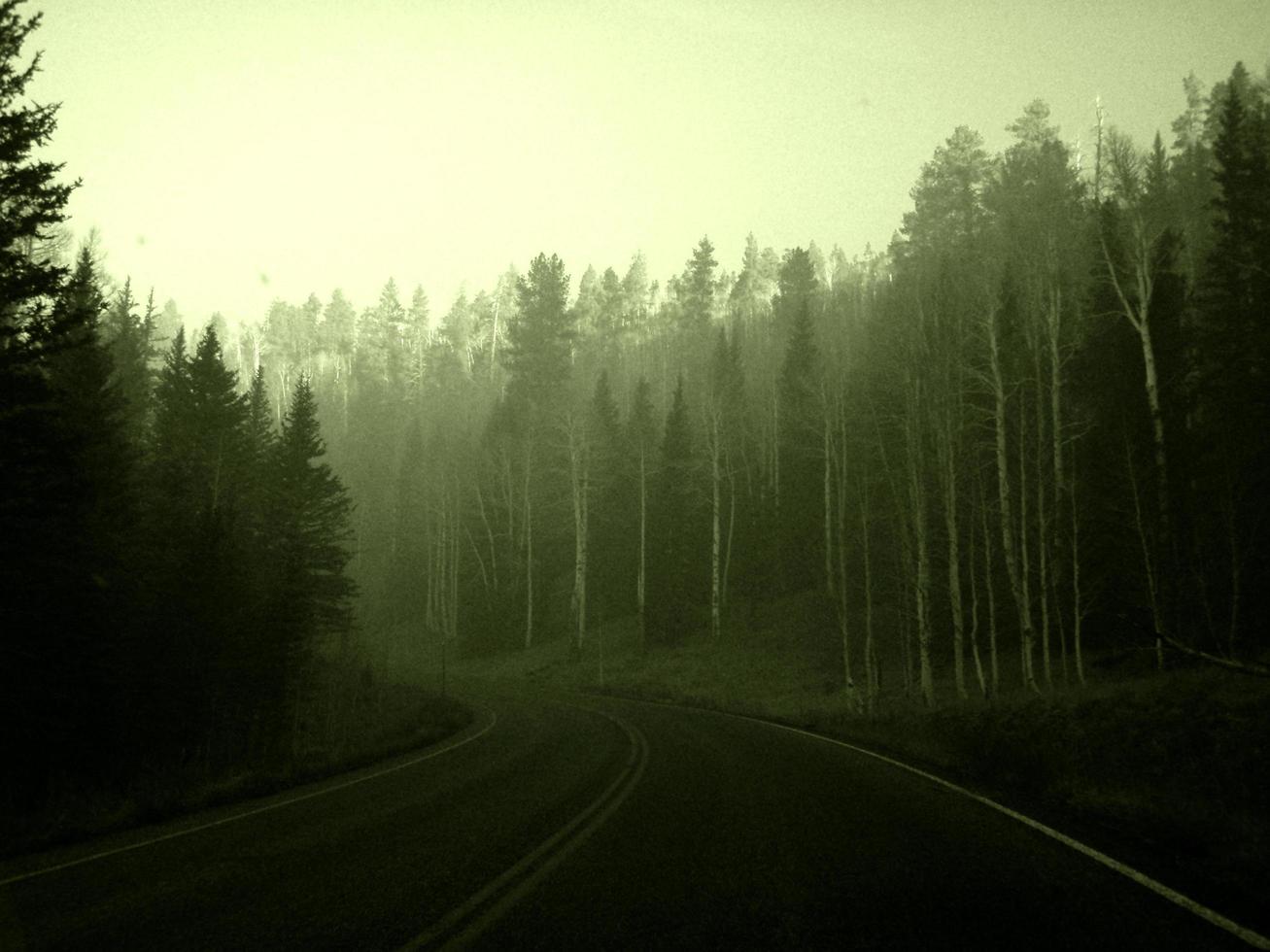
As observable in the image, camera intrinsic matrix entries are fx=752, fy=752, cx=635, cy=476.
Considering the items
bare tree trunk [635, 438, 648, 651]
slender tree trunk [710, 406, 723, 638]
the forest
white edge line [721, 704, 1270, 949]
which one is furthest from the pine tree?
white edge line [721, 704, 1270, 949]

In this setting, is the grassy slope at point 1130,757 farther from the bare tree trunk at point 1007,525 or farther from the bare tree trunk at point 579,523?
the bare tree trunk at point 579,523

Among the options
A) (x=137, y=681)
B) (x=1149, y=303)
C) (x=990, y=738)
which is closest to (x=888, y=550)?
(x=1149, y=303)

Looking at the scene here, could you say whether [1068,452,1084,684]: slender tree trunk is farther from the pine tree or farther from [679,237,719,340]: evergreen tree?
[679,237,719,340]: evergreen tree

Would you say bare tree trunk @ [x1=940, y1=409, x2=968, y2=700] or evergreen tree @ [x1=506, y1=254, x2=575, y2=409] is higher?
evergreen tree @ [x1=506, y1=254, x2=575, y2=409]

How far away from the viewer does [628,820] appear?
8.30 meters

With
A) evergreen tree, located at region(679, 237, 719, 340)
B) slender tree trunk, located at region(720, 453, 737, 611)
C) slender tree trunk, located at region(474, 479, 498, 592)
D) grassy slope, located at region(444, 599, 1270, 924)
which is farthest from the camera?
evergreen tree, located at region(679, 237, 719, 340)

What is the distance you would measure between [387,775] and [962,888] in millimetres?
9876

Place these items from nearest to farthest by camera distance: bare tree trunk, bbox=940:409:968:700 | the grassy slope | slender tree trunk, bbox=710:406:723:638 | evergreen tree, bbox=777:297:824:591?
the grassy slope
bare tree trunk, bbox=940:409:968:700
slender tree trunk, bbox=710:406:723:638
evergreen tree, bbox=777:297:824:591

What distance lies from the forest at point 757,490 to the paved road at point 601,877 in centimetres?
344

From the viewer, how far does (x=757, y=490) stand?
48.6 metres

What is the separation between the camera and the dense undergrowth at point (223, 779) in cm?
968

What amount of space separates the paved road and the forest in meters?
3.44

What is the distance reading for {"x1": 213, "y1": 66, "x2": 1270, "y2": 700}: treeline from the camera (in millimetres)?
22703

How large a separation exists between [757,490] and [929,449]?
24188 mm
